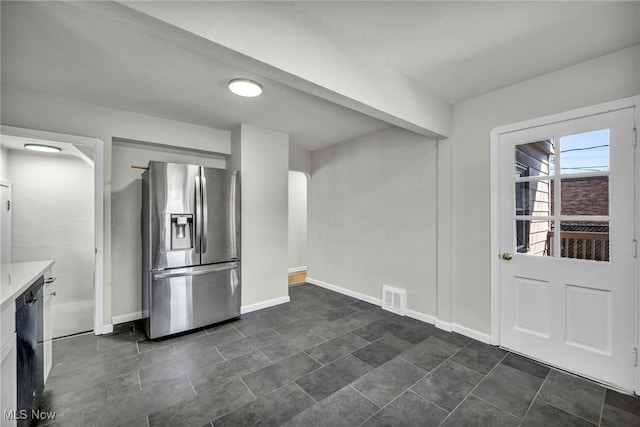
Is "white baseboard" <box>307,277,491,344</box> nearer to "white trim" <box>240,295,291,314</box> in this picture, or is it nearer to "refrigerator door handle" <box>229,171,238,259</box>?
"white trim" <box>240,295,291,314</box>

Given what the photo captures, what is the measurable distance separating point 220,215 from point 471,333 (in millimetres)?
3066

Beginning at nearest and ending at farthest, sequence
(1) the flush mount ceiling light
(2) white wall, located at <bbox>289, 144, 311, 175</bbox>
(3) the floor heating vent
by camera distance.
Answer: (1) the flush mount ceiling light → (3) the floor heating vent → (2) white wall, located at <bbox>289, 144, 311, 175</bbox>

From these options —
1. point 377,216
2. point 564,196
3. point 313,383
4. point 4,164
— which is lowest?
point 313,383

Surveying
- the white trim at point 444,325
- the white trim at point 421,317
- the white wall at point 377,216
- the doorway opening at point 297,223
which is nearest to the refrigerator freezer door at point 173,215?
the white wall at point 377,216

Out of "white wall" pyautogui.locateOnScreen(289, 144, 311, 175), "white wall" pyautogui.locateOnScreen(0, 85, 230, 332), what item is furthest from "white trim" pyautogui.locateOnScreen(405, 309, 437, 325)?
"white wall" pyautogui.locateOnScreen(0, 85, 230, 332)

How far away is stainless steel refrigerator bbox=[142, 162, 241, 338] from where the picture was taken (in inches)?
110

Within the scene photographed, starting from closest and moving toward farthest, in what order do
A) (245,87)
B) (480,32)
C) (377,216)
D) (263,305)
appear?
1. (480,32)
2. (245,87)
3. (263,305)
4. (377,216)

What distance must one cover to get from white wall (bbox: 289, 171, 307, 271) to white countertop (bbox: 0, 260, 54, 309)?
459cm

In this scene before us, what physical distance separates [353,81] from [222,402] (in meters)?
2.50

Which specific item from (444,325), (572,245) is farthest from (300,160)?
(572,245)

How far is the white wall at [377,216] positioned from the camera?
328 cm

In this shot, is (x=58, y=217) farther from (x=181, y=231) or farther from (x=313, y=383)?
(x=313, y=383)

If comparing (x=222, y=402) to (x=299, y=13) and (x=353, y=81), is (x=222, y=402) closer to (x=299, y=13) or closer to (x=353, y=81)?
(x=353, y=81)

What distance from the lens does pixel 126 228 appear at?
10.8 ft
